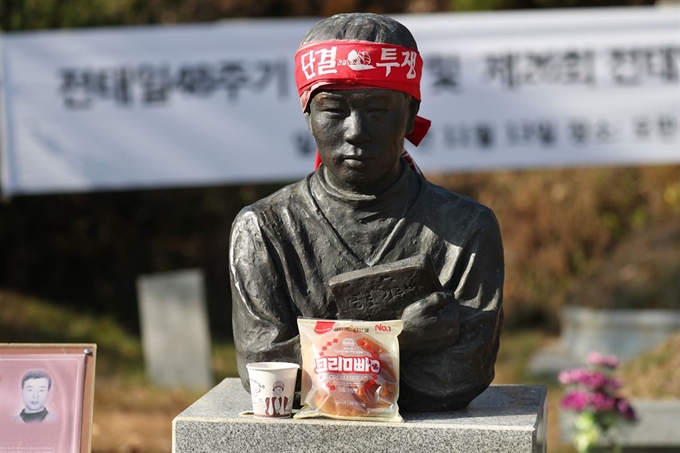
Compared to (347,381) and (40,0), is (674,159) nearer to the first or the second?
(347,381)

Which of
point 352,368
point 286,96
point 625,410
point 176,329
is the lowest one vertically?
point 176,329

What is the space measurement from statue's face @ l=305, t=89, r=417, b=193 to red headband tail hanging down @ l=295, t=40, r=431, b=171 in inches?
1.2

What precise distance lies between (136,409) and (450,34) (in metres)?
3.73

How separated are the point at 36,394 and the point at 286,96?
4575 mm

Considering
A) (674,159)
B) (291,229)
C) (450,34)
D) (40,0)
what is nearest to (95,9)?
(40,0)

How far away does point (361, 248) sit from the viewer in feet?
12.2

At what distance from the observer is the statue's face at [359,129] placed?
140 inches

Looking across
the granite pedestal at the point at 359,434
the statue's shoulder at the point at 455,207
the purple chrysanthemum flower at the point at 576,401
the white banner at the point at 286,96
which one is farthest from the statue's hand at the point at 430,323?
the white banner at the point at 286,96

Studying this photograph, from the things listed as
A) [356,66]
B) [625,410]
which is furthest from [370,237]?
[625,410]

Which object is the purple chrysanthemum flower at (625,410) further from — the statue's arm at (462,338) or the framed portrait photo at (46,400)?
the framed portrait photo at (46,400)

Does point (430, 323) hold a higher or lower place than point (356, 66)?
lower

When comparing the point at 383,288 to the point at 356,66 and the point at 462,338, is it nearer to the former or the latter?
the point at 462,338

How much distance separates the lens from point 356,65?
3.51m

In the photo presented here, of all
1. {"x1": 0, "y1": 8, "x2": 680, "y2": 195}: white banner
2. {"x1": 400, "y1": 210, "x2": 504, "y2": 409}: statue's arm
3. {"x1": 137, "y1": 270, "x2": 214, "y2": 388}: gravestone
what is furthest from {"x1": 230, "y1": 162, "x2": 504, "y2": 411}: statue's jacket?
{"x1": 137, "y1": 270, "x2": 214, "y2": 388}: gravestone
